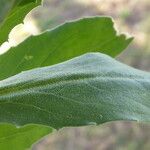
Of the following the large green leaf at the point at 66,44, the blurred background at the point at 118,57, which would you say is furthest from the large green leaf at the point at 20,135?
the blurred background at the point at 118,57

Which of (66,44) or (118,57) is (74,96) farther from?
(118,57)

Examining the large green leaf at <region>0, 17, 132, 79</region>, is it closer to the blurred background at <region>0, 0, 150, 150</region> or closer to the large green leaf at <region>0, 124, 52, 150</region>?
the large green leaf at <region>0, 124, 52, 150</region>

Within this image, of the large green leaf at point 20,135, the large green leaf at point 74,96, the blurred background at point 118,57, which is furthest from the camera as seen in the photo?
the blurred background at point 118,57

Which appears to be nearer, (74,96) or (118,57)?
(74,96)

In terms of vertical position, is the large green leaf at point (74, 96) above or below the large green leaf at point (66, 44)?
below

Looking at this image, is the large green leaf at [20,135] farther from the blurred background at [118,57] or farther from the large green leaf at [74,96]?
the blurred background at [118,57]

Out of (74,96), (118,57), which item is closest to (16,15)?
(74,96)
